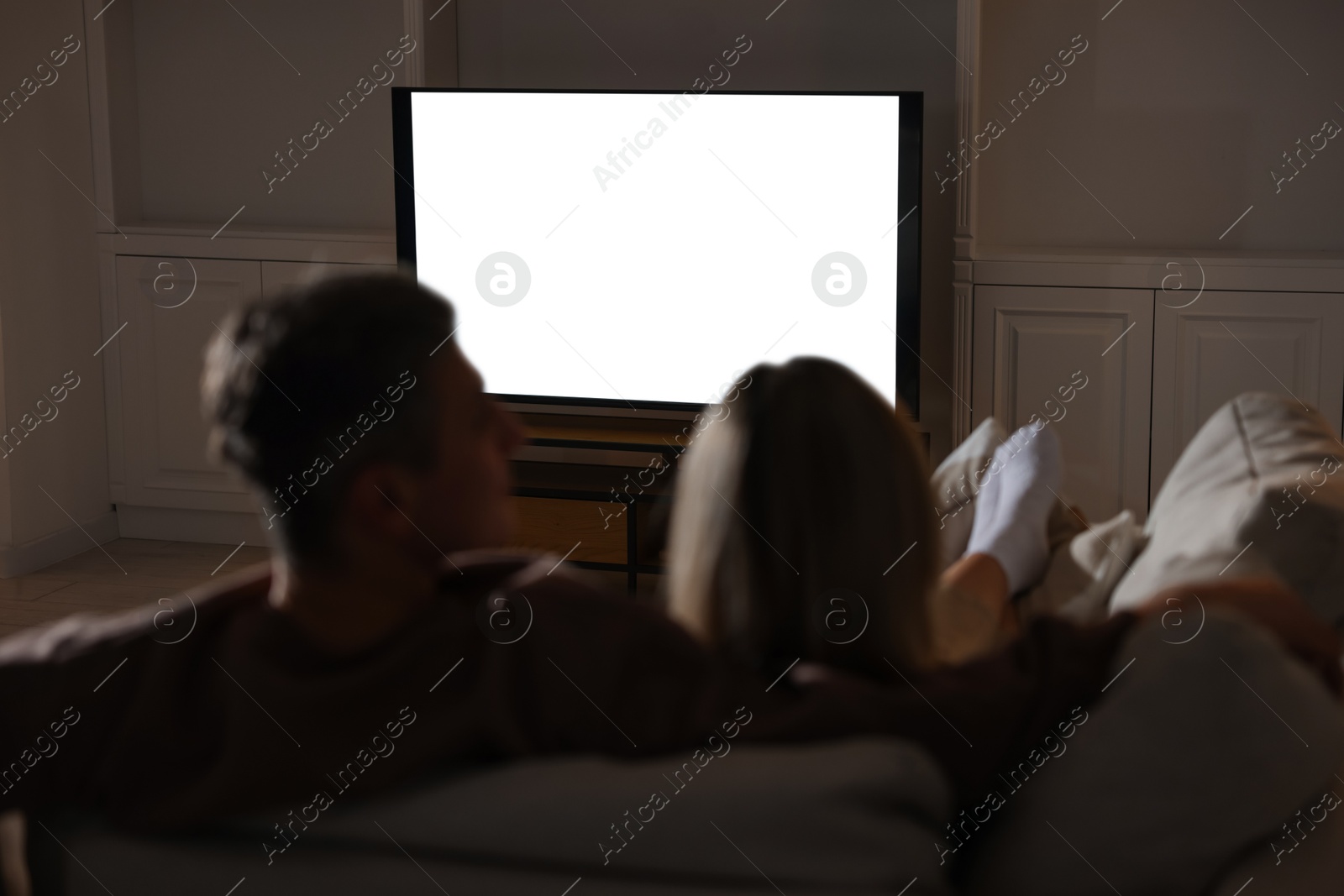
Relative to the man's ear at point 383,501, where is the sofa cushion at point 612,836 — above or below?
below

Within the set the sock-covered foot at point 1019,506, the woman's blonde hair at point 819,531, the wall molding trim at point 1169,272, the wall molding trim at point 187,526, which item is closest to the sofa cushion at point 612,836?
the woman's blonde hair at point 819,531

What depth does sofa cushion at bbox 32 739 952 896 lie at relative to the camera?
0.77 metres

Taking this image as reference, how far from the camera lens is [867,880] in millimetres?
793

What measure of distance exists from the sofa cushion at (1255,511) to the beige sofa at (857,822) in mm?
238

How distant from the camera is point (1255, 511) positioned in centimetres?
109

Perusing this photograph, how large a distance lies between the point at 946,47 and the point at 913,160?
528 millimetres

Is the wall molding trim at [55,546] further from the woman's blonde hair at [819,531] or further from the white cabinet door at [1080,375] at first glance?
the woman's blonde hair at [819,531]

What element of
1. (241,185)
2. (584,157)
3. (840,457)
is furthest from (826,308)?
(840,457)

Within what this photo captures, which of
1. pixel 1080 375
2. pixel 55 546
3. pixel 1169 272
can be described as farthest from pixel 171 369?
pixel 1169 272

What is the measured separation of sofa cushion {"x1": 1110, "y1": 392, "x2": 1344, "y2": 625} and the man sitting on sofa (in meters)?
0.22

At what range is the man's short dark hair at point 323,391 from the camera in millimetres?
786

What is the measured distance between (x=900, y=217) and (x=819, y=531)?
2343 mm

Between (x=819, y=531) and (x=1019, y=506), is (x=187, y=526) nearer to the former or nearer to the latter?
(x=1019, y=506)

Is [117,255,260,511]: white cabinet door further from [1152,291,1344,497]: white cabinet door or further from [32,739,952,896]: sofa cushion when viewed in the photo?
[32,739,952,896]: sofa cushion
